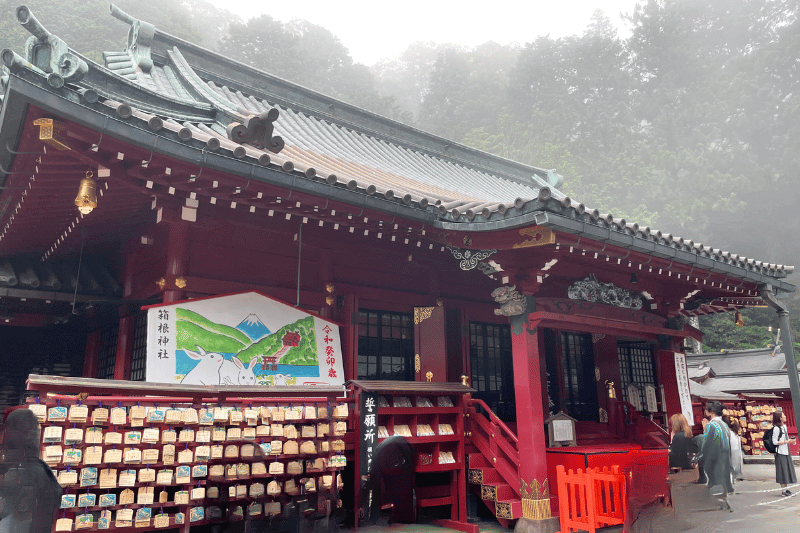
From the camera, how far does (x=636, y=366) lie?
44.1 feet

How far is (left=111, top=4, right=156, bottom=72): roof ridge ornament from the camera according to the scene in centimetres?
920

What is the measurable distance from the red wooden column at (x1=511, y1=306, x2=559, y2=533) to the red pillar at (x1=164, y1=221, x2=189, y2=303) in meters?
4.39

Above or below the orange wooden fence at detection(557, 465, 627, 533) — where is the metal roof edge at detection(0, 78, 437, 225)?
above

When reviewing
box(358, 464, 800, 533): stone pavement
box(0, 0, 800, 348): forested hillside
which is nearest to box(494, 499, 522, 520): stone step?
box(358, 464, 800, 533): stone pavement

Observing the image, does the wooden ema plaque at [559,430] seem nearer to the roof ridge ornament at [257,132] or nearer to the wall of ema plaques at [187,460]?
the wall of ema plaques at [187,460]

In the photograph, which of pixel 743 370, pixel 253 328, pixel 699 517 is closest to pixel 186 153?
pixel 253 328

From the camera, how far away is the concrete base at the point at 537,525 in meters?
6.71

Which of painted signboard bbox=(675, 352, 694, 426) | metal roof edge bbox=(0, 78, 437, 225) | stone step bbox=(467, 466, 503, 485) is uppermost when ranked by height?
metal roof edge bbox=(0, 78, 437, 225)

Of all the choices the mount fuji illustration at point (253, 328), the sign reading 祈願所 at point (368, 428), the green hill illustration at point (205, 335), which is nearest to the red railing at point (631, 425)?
the sign reading 祈願所 at point (368, 428)

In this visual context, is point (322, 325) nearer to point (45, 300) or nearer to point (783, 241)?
point (45, 300)

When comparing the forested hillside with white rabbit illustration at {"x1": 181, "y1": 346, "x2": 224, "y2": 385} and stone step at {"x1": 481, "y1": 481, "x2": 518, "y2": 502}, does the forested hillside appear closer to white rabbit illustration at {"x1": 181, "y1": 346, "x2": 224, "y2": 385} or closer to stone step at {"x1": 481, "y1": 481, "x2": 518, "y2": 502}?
stone step at {"x1": 481, "y1": 481, "x2": 518, "y2": 502}

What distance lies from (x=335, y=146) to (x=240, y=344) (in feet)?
17.7

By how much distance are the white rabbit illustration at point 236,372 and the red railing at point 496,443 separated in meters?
3.15

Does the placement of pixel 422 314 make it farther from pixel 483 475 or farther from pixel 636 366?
pixel 636 366
